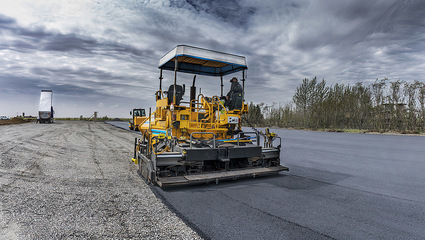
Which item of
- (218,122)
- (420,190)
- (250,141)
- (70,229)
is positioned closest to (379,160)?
(420,190)

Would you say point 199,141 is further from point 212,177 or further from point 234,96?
point 234,96

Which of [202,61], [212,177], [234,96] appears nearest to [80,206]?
[212,177]

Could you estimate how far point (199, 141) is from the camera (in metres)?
5.16

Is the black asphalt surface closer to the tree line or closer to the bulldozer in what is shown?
the bulldozer

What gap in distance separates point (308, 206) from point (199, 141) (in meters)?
2.39

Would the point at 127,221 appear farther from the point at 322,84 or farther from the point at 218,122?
the point at 322,84

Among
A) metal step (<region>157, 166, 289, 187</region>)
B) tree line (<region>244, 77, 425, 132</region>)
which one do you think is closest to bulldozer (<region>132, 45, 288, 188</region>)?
metal step (<region>157, 166, 289, 187</region>)

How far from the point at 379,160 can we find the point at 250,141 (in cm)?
532

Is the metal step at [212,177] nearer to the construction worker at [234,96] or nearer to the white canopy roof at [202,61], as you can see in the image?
the construction worker at [234,96]

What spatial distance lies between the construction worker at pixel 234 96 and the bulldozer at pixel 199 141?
2 centimetres

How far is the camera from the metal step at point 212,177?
14.0ft

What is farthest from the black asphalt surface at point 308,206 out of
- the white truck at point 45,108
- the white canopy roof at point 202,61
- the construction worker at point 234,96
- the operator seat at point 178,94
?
the white truck at point 45,108

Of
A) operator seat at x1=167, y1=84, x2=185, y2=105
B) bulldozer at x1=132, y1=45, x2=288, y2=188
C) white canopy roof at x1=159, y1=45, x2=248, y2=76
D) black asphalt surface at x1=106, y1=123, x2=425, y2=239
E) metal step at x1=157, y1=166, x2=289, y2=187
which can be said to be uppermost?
white canopy roof at x1=159, y1=45, x2=248, y2=76

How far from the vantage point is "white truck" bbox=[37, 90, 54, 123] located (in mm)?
29100
